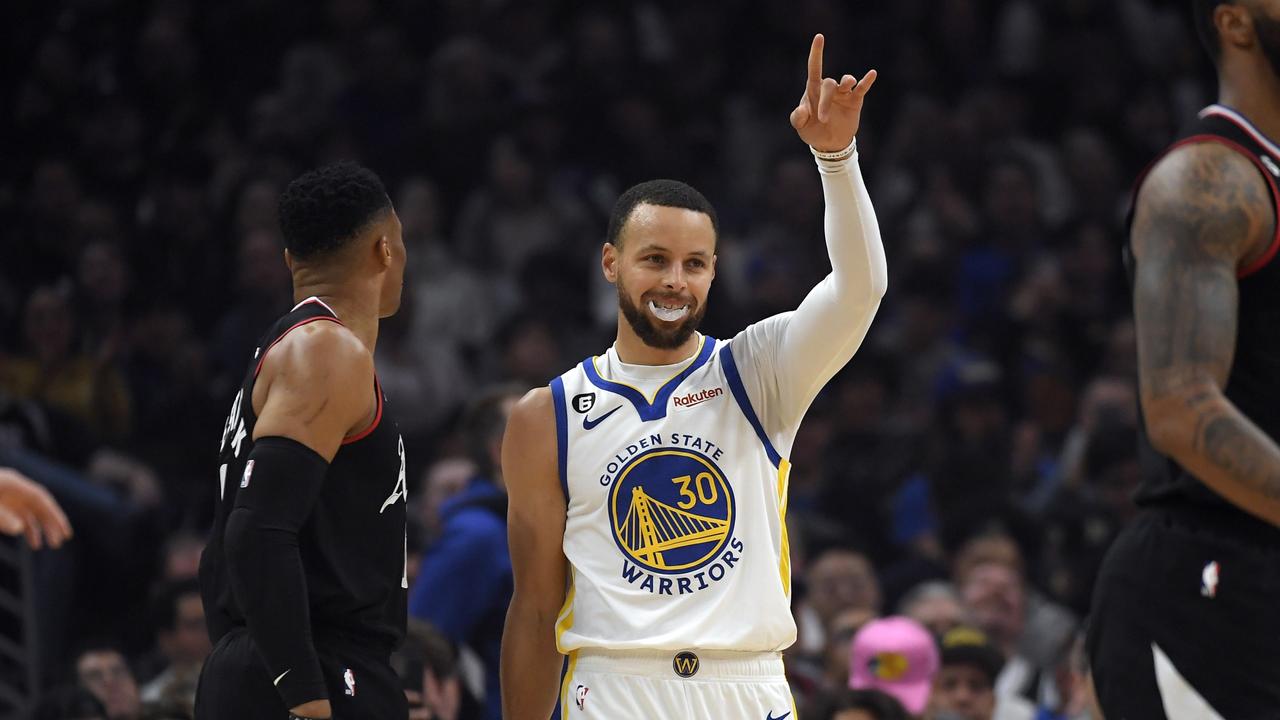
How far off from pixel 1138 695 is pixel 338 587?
2.07 m

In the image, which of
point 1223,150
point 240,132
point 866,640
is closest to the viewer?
point 1223,150

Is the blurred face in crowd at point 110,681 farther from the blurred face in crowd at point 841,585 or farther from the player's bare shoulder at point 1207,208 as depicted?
the player's bare shoulder at point 1207,208

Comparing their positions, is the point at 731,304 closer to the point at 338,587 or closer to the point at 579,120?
the point at 579,120

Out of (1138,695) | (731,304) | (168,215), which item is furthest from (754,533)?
(168,215)

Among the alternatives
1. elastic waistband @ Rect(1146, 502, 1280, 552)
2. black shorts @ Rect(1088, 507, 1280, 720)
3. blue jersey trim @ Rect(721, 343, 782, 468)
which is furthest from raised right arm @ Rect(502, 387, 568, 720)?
elastic waistband @ Rect(1146, 502, 1280, 552)

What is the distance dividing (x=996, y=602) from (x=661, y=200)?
5062 mm

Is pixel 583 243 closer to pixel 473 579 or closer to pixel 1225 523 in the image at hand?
pixel 473 579

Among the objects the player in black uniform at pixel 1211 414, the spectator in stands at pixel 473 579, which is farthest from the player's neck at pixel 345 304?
the spectator in stands at pixel 473 579

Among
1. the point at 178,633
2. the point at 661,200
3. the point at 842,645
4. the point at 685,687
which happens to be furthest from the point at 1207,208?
the point at 178,633

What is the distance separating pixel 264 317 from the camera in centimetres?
1123

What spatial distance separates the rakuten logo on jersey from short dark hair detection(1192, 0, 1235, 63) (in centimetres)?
186

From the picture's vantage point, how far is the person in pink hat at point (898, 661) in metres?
7.51

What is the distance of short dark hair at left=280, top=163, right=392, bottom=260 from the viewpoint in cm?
468

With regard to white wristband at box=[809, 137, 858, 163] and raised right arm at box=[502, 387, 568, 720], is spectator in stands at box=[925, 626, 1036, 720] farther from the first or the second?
white wristband at box=[809, 137, 858, 163]
